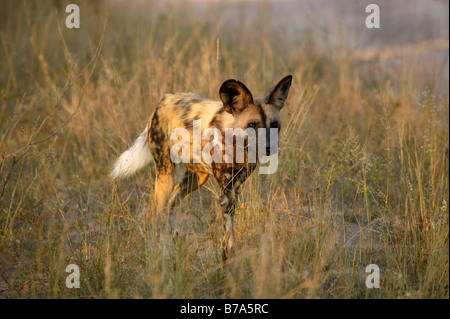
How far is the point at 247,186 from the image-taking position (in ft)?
11.4

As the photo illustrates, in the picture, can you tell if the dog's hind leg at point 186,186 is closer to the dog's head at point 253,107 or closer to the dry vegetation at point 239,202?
the dry vegetation at point 239,202

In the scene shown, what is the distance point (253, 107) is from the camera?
291 cm

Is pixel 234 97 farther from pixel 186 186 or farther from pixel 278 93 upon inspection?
pixel 186 186

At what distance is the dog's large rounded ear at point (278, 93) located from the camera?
2920mm

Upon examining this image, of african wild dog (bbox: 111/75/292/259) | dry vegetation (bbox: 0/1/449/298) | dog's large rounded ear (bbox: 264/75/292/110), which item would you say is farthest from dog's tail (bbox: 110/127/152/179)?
dog's large rounded ear (bbox: 264/75/292/110)

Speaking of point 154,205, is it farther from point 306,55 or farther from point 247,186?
point 306,55

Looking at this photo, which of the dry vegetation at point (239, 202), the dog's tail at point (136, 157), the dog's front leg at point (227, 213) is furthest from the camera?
the dog's tail at point (136, 157)

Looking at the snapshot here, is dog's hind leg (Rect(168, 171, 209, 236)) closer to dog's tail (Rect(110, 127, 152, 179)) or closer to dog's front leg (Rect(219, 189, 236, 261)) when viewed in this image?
dog's tail (Rect(110, 127, 152, 179))

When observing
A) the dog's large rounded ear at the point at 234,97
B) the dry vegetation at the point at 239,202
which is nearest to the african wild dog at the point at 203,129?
the dog's large rounded ear at the point at 234,97

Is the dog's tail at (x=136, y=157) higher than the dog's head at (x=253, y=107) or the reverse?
the reverse

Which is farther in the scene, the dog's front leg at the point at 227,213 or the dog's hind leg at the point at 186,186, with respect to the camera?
the dog's hind leg at the point at 186,186

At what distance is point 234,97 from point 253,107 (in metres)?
0.14

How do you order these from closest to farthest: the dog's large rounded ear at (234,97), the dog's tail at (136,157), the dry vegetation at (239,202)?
the dry vegetation at (239,202) < the dog's large rounded ear at (234,97) < the dog's tail at (136,157)

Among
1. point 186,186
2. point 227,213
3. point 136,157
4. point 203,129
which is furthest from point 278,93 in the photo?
point 136,157
